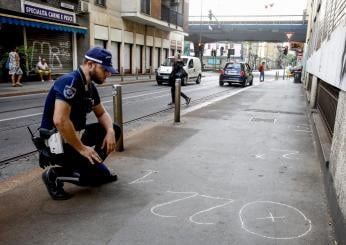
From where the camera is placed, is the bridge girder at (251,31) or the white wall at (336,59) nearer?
the white wall at (336,59)

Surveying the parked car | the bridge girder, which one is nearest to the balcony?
the parked car

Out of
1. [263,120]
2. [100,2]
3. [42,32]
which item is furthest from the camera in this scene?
[100,2]

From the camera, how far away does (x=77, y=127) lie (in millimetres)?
3834

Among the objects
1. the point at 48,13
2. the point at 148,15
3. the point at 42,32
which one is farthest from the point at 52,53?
the point at 148,15

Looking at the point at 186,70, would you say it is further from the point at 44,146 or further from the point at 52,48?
the point at 44,146

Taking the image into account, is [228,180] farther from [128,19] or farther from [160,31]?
[160,31]

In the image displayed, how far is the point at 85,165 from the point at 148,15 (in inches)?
1144

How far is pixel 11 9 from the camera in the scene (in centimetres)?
1783

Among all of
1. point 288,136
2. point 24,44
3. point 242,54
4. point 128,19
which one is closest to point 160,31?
point 128,19

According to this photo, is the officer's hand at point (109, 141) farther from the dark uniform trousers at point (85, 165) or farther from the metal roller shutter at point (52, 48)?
the metal roller shutter at point (52, 48)

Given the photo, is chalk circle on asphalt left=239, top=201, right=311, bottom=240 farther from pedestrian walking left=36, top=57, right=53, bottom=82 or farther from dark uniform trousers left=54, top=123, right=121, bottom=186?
pedestrian walking left=36, top=57, right=53, bottom=82

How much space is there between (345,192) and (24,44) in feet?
63.2

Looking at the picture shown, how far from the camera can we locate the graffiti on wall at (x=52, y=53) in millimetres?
20034

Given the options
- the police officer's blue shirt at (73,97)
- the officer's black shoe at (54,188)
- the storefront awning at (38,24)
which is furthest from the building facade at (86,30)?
the officer's black shoe at (54,188)
